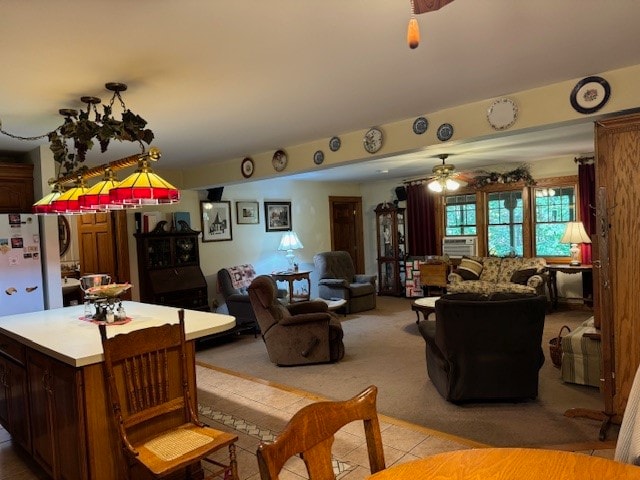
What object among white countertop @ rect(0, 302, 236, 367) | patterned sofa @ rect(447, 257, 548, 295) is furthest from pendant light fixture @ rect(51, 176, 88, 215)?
patterned sofa @ rect(447, 257, 548, 295)

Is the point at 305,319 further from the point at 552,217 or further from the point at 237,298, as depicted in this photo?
the point at 552,217

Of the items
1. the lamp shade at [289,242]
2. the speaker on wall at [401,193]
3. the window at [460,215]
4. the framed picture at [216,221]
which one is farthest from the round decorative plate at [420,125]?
the speaker on wall at [401,193]

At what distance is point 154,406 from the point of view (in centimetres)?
217

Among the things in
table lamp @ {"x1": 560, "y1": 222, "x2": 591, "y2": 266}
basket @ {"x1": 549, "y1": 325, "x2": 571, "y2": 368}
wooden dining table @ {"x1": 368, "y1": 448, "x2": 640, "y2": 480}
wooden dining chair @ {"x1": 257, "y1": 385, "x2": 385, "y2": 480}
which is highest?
table lamp @ {"x1": 560, "y1": 222, "x2": 591, "y2": 266}

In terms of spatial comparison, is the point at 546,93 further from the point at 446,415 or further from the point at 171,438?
the point at 171,438

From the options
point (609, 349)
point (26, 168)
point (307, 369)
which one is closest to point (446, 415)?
point (609, 349)

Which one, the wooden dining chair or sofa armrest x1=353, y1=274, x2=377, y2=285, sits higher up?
the wooden dining chair

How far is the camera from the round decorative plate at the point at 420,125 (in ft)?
12.4

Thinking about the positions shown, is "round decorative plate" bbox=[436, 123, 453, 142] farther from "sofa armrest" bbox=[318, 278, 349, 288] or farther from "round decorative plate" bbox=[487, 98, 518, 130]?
"sofa armrest" bbox=[318, 278, 349, 288]

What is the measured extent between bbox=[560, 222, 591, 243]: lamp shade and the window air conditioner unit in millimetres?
1621

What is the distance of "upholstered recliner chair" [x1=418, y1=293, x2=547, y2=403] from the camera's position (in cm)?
330

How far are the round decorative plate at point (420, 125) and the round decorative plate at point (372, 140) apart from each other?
0.35 metres

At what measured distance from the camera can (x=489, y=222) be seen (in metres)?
7.71

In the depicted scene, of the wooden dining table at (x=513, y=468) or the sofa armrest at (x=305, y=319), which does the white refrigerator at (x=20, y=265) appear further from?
the wooden dining table at (x=513, y=468)
